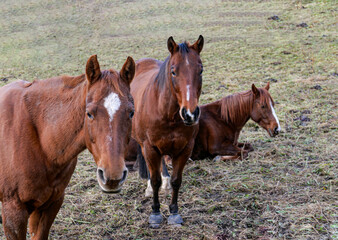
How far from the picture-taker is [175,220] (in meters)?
3.85

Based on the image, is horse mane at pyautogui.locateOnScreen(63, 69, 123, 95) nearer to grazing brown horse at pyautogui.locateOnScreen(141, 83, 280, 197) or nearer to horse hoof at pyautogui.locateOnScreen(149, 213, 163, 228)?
horse hoof at pyautogui.locateOnScreen(149, 213, 163, 228)

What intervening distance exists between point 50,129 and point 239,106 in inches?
155

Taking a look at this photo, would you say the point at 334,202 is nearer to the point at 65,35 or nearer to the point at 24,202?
the point at 24,202

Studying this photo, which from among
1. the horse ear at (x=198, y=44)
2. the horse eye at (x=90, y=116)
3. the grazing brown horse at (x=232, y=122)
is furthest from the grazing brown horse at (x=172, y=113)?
the grazing brown horse at (x=232, y=122)

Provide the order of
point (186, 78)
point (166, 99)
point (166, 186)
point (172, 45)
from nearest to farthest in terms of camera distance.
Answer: point (186, 78)
point (172, 45)
point (166, 99)
point (166, 186)

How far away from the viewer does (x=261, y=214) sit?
12.6 feet

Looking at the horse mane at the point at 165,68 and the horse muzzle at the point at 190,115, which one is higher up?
the horse mane at the point at 165,68

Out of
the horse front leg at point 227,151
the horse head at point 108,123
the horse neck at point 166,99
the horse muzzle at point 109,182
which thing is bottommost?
the horse front leg at point 227,151

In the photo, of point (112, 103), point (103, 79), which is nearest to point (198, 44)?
point (103, 79)

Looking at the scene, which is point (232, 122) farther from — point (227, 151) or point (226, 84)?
point (226, 84)

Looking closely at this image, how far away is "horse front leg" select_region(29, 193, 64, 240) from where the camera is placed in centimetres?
279

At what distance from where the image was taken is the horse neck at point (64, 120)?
2408mm

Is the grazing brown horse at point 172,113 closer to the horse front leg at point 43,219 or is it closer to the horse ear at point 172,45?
the horse ear at point 172,45

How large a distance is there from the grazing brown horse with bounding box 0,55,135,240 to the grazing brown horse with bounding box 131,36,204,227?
3.54 ft
